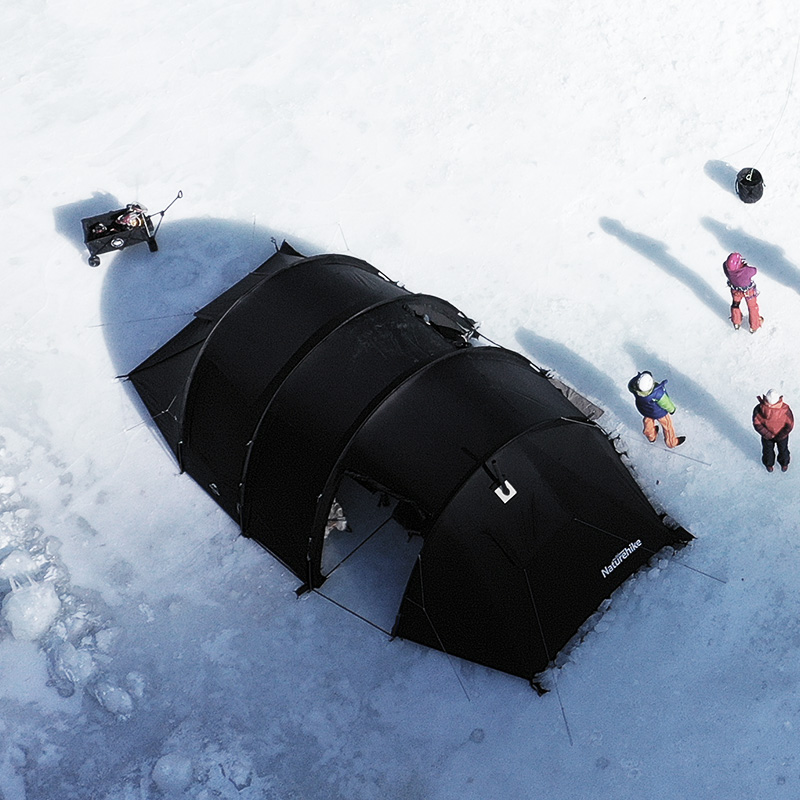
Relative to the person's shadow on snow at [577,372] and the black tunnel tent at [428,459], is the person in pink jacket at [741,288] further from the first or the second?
the black tunnel tent at [428,459]

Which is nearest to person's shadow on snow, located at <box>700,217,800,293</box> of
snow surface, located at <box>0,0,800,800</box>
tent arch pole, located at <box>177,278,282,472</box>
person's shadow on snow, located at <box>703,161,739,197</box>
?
snow surface, located at <box>0,0,800,800</box>

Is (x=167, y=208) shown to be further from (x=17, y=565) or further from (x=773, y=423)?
(x=773, y=423)

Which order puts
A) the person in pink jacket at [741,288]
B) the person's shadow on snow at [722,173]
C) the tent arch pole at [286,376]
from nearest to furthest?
the tent arch pole at [286,376]
the person in pink jacket at [741,288]
the person's shadow on snow at [722,173]

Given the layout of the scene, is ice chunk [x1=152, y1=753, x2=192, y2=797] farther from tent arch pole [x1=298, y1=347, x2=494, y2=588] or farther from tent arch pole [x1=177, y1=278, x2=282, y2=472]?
tent arch pole [x1=177, y1=278, x2=282, y2=472]

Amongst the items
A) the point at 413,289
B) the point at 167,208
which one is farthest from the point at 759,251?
the point at 167,208

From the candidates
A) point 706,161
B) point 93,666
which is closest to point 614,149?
point 706,161

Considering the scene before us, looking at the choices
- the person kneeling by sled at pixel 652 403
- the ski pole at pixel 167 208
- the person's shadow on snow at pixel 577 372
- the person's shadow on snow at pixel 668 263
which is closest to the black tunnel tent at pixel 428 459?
the person kneeling by sled at pixel 652 403
